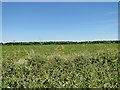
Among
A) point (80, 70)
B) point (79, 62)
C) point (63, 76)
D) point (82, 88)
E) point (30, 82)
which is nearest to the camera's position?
point (82, 88)

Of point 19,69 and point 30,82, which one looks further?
point 19,69

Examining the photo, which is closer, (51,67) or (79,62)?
(51,67)

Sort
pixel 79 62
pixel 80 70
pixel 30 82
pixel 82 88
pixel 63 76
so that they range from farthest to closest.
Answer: pixel 79 62 < pixel 80 70 < pixel 63 76 < pixel 30 82 < pixel 82 88

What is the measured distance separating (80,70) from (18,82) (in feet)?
4.03

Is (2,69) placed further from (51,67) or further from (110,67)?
(110,67)

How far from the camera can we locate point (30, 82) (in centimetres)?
282

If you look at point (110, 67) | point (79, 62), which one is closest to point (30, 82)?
point (79, 62)

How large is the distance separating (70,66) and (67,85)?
0.98 meters

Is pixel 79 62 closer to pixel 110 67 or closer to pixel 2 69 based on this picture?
pixel 110 67

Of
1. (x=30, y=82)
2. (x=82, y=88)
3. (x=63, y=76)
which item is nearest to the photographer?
(x=82, y=88)

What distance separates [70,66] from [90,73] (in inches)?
23.0

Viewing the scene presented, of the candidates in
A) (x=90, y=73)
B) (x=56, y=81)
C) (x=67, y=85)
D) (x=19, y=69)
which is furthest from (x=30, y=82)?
(x=90, y=73)

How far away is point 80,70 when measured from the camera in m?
3.46

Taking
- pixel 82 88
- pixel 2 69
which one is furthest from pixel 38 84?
pixel 2 69
